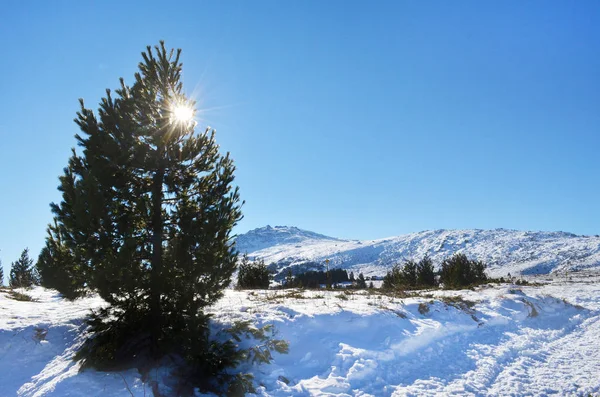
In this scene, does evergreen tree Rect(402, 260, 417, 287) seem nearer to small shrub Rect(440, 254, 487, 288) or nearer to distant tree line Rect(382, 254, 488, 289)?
distant tree line Rect(382, 254, 488, 289)

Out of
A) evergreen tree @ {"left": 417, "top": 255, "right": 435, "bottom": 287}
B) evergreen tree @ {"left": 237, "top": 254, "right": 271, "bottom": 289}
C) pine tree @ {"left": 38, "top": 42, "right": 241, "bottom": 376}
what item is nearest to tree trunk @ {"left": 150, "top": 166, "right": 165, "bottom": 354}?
pine tree @ {"left": 38, "top": 42, "right": 241, "bottom": 376}

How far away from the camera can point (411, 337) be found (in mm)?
11070

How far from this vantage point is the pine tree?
23.7 feet

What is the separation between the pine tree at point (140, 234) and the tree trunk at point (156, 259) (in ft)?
0.08

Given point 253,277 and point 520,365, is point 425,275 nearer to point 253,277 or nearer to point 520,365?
point 253,277

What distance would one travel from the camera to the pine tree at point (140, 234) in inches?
285

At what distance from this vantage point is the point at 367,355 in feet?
31.1

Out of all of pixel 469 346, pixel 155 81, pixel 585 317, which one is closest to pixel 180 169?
pixel 155 81

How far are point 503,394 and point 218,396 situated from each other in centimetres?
694

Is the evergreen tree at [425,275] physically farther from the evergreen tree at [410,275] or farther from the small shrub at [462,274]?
the small shrub at [462,274]

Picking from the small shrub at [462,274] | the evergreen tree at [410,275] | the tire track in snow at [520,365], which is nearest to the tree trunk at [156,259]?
the tire track in snow at [520,365]

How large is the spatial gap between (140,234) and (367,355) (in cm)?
738

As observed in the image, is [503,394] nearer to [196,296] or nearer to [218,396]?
[218,396]

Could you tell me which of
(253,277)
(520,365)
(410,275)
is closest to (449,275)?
(410,275)
